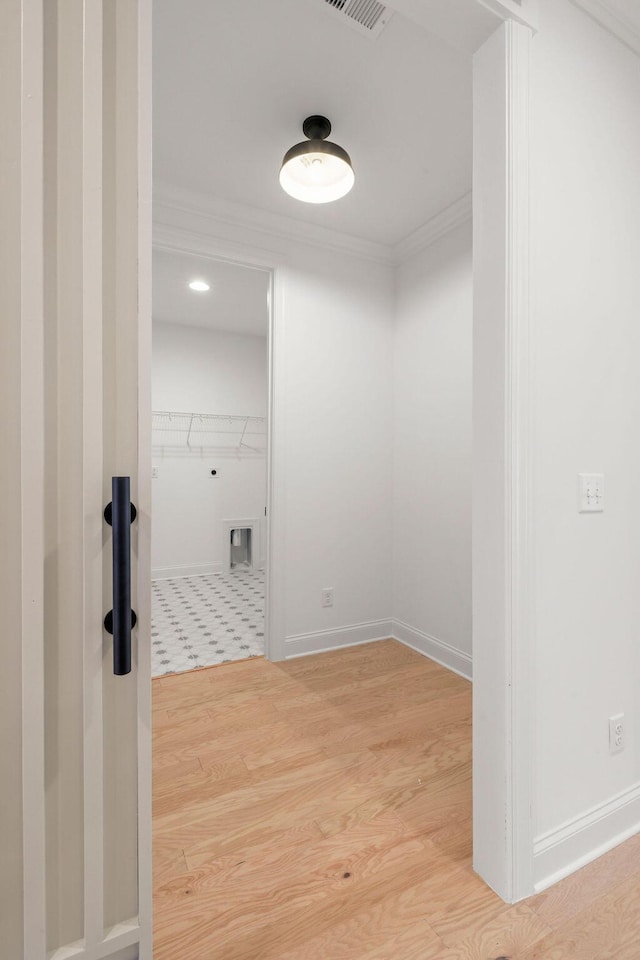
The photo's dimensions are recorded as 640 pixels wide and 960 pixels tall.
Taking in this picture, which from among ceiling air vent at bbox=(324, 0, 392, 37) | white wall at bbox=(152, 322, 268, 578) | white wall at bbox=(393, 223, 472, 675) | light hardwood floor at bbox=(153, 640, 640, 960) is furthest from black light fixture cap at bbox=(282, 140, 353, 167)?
white wall at bbox=(152, 322, 268, 578)

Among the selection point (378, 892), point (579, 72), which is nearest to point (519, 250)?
point (579, 72)

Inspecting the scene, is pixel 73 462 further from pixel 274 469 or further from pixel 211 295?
pixel 211 295

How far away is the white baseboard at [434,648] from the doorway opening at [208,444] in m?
1.26

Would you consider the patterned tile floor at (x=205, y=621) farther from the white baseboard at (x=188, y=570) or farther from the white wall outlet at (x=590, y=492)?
the white wall outlet at (x=590, y=492)

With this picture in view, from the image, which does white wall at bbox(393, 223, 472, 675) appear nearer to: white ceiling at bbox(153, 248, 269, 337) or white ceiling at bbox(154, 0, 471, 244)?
white ceiling at bbox(154, 0, 471, 244)

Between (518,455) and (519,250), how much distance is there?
0.55 metres

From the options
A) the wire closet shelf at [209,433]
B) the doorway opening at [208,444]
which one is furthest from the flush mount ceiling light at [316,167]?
the wire closet shelf at [209,433]

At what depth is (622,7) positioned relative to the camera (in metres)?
1.38

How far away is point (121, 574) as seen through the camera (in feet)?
2.46

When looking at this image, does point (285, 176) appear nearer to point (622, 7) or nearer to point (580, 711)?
point (622, 7)

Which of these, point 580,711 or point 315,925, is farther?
point 580,711

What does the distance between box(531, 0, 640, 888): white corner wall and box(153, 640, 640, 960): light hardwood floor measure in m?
0.19

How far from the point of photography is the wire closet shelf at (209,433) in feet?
16.1

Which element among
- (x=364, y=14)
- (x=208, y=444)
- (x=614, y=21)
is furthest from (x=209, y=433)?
(x=614, y=21)
